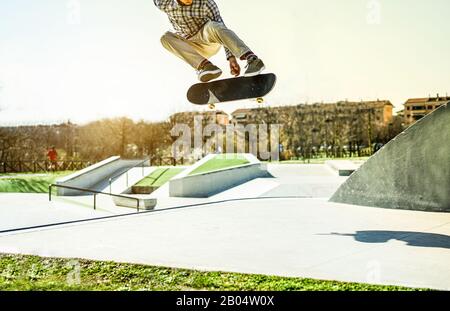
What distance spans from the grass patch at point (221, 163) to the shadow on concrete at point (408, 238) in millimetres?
15070

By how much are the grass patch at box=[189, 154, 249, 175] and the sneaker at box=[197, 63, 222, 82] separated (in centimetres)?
1745

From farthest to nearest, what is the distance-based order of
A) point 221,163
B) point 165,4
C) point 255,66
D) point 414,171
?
1. point 221,163
2. point 414,171
3. point 255,66
4. point 165,4

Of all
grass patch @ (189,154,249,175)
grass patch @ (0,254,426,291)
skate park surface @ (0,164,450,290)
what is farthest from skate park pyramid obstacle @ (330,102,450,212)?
grass patch @ (189,154,249,175)

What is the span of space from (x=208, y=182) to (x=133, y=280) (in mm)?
16119

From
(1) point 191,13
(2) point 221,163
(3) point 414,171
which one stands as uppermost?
(1) point 191,13

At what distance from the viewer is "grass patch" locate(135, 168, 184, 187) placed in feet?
82.0

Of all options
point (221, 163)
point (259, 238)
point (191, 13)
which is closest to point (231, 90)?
point (191, 13)

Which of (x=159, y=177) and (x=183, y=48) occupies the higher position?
(x=183, y=48)

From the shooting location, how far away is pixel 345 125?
58750mm

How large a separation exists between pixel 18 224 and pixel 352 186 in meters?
10.2

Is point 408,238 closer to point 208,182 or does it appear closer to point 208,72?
point 208,72

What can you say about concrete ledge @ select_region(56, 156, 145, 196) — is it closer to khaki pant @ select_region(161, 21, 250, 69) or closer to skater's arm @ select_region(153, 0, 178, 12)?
khaki pant @ select_region(161, 21, 250, 69)

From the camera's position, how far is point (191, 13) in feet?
20.2
